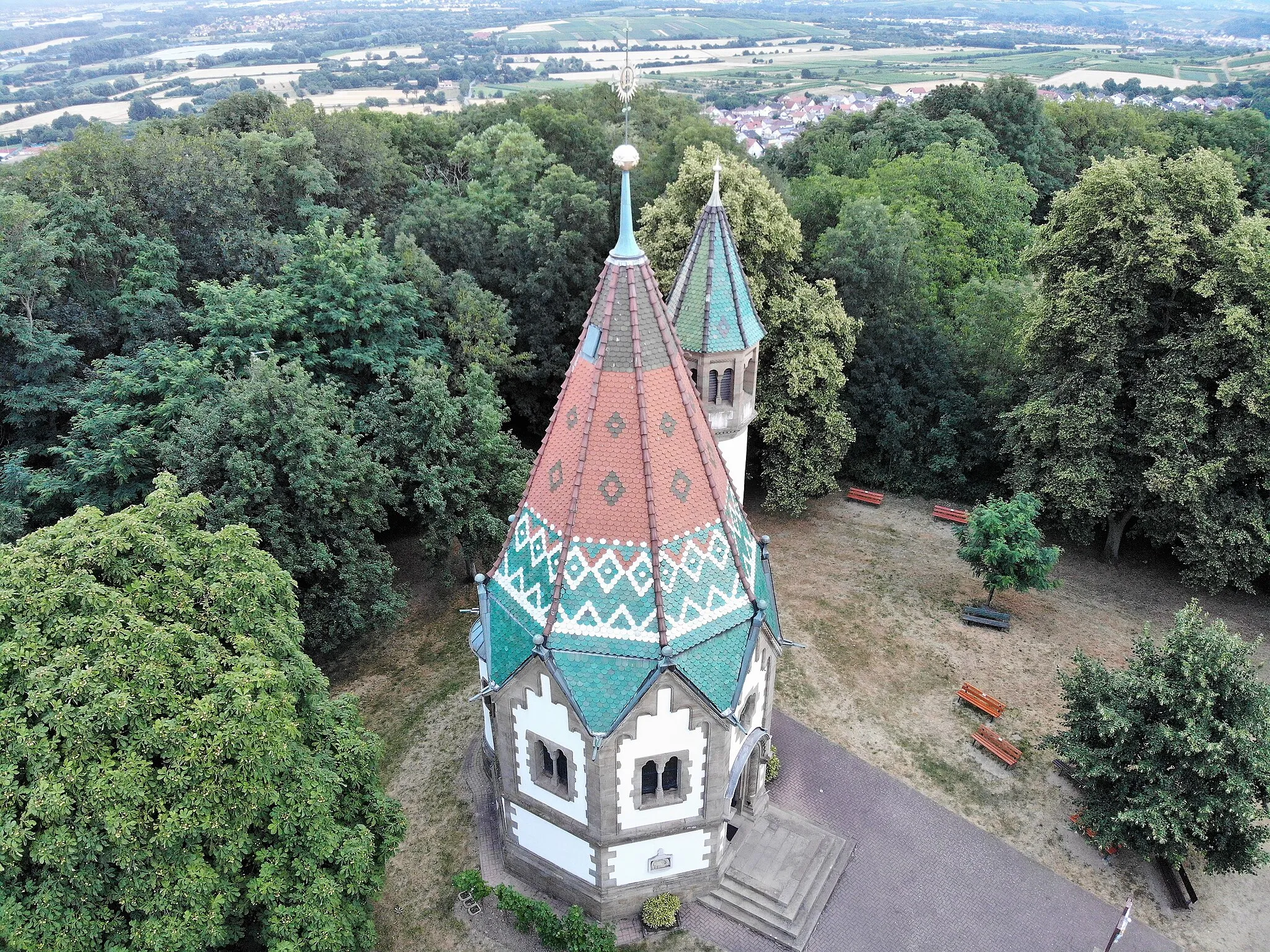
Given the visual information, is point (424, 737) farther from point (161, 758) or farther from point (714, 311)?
point (714, 311)

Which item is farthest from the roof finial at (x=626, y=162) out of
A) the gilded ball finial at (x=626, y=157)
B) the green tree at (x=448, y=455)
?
the green tree at (x=448, y=455)

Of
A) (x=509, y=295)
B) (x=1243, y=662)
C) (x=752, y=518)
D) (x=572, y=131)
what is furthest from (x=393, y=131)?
(x=1243, y=662)

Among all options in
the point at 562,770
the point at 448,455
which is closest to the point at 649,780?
the point at 562,770

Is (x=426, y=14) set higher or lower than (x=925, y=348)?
higher

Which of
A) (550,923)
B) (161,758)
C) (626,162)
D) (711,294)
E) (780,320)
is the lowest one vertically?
(550,923)

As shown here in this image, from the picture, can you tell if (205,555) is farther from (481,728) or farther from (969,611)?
(969,611)
